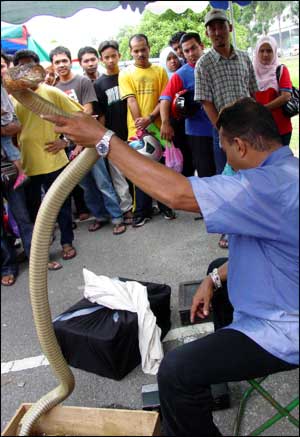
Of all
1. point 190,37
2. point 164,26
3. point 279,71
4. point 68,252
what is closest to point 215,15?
point 190,37

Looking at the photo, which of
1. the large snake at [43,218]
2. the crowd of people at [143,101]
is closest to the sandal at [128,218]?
the crowd of people at [143,101]

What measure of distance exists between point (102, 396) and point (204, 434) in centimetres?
89

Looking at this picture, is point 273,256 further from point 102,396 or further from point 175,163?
point 175,163

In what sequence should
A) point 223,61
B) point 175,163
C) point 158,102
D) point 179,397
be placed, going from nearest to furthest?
point 179,397
point 223,61
point 158,102
point 175,163

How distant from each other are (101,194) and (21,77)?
132 inches

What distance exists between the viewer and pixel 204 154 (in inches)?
143

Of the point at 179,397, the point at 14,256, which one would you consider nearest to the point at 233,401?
the point at 179,397

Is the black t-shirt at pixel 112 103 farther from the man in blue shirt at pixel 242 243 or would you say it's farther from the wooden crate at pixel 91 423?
the wooden crate at pixel 91 423

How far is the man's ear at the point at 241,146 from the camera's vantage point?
54.6 inches

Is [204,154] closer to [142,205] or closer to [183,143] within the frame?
[183,143]

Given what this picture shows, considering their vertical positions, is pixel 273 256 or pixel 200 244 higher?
pixel 273 256

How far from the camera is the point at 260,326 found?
138 cm

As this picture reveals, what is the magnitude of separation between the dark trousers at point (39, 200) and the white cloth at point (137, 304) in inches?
44.4

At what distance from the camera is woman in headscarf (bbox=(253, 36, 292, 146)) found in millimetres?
3506
